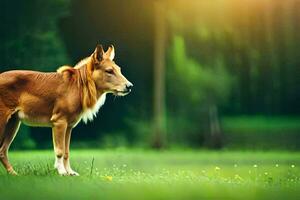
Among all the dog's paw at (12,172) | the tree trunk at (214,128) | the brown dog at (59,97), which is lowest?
the tree trunk at (214,128)

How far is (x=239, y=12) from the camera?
1650 cm

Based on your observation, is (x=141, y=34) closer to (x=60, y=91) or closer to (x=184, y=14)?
(x=184, y=14)

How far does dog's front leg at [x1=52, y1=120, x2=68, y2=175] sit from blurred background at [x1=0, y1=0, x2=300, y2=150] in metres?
5.42

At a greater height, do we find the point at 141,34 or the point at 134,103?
the point at 141,34

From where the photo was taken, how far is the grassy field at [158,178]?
7996 mm

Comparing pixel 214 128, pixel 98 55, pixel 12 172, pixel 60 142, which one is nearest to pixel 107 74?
pixel 98 55

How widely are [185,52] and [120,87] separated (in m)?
7.19

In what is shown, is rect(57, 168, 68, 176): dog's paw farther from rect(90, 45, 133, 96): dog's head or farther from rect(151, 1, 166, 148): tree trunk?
rect(151, 1, 166, 148): tree trunk

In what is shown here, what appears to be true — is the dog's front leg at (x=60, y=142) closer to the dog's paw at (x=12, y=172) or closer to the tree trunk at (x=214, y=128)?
the dog's paw at (x=12, y=172)

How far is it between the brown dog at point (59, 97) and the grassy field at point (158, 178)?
49cm

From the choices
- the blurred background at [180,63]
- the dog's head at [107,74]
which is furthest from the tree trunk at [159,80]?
the dog's head at [107,74]

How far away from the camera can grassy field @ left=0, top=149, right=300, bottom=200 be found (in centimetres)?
800

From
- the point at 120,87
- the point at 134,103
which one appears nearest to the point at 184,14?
the point at 134,103

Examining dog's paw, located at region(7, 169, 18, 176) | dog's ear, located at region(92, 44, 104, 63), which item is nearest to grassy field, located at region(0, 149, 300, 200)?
dog's paw, located at region(7, 169, 18, 176)
